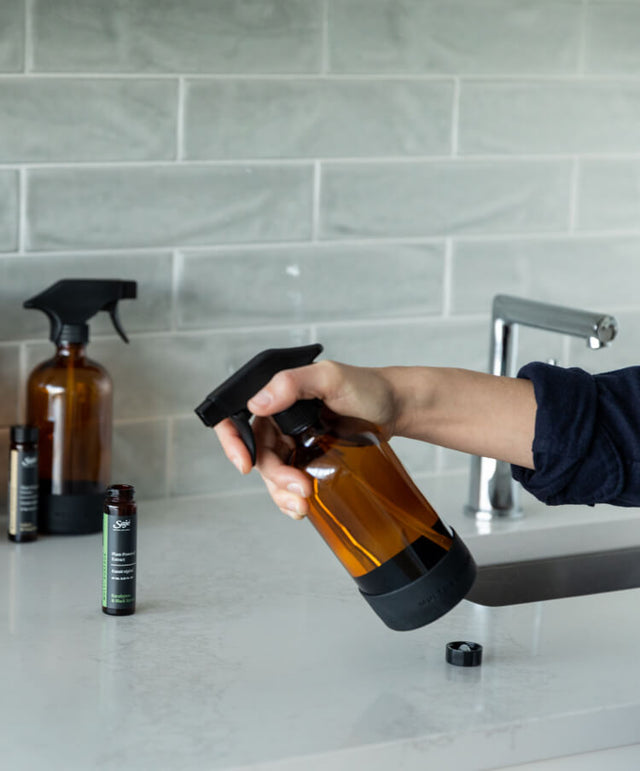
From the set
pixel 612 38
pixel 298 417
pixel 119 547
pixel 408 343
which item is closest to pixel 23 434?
pixel 119 547

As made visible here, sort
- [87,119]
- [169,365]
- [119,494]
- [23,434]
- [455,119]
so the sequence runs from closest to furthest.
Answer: [119,494] < [23,434] < [87,119] < [169,365] < [455,119]

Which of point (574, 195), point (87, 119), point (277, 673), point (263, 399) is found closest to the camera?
point (263, 399)

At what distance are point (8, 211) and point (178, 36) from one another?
0.31 meters

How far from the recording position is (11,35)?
138 cm

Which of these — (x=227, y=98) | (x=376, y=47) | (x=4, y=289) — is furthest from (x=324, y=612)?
(x=376, y=47)

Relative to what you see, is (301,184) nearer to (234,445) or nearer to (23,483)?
(23,483)

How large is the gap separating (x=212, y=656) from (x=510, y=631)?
29 cm

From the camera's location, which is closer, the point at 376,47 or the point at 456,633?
the point at 456,633

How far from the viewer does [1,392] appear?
1.46 meters

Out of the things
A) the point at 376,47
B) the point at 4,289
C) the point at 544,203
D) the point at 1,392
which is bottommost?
the point at 1,392

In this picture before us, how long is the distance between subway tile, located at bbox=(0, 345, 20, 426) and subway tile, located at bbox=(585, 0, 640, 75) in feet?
3.12

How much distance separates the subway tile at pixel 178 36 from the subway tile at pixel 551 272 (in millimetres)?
390

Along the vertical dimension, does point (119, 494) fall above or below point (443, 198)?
below

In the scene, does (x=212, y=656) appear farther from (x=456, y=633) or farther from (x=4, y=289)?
(x=4, y=289)
